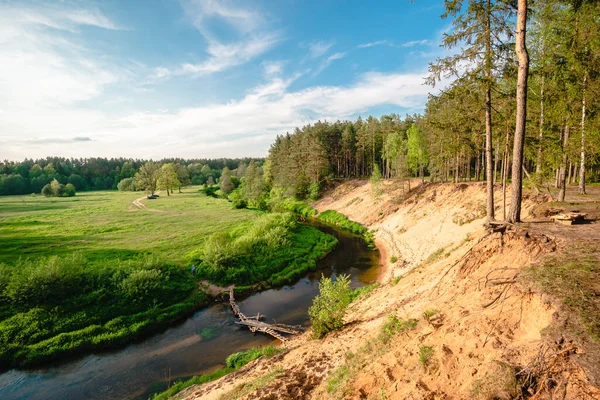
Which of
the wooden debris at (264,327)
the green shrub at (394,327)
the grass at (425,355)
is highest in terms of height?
the grass at (425,355)

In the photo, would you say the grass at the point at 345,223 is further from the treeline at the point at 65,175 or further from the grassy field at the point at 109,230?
the treeline at the point at 65,175

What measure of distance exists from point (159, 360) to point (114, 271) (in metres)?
10.4

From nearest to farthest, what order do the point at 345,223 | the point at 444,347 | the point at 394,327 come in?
1. the point at 444,347
2. the point at 394,327
3. the point at 345,223

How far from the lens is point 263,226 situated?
114ft

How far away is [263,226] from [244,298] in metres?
13.7

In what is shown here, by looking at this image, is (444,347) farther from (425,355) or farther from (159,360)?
(159,360)

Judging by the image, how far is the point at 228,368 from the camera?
13.5m

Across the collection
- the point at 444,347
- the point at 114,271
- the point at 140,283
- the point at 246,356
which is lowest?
the point at 246,356

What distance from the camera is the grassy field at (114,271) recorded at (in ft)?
53.6

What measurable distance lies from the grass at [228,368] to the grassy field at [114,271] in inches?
266

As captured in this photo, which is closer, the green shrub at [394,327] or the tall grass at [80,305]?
the green shrub at [394,327]

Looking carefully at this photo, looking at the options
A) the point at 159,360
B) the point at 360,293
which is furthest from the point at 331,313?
the point at 159,360

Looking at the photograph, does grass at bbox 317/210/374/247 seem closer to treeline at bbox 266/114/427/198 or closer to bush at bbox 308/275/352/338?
treeline at bbox 266/114/427/198

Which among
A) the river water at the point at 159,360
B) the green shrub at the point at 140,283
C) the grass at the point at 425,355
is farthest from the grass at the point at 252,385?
the green shrub at the point at 140,283
